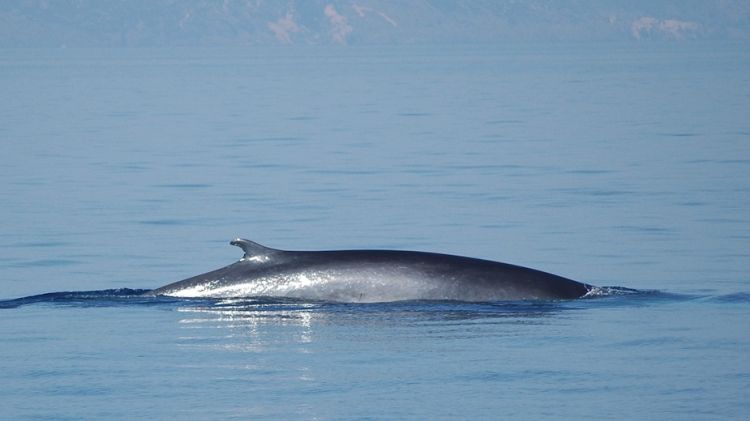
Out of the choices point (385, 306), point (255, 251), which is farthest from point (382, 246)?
point (385, 306)

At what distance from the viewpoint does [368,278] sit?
1281 centimetres

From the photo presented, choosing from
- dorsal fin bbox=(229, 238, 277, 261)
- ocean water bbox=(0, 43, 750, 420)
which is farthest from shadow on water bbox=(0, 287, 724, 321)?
dorsal fin bbox=(229, 238, 277, 261)

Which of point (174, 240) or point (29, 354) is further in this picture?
point (174, 240)

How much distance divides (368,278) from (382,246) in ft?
17.3

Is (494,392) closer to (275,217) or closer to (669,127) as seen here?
(275,217)

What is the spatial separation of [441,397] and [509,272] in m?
3.35

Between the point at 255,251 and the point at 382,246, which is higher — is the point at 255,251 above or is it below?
below

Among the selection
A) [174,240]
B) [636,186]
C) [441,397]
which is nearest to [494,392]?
[441,397]

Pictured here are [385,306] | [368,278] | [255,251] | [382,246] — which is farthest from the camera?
[382,246]

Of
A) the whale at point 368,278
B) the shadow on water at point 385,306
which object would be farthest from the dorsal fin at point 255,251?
the shadow on water at point 385,306

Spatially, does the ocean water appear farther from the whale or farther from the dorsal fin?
the dorsal fin

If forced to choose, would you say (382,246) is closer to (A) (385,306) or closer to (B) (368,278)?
(B) (368,278)

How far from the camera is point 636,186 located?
982 inches

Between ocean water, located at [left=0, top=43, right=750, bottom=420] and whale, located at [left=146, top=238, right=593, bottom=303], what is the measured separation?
A: 5.6 inches
